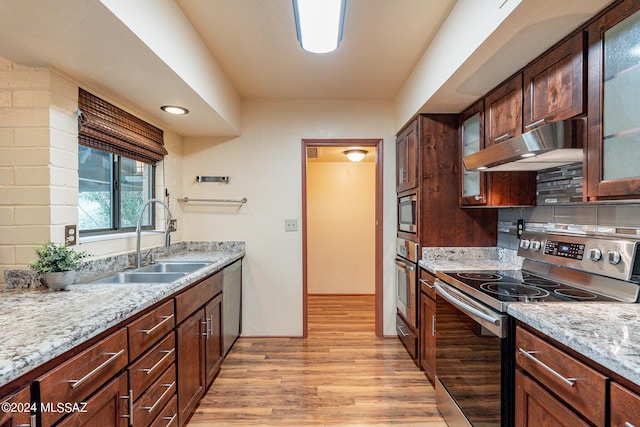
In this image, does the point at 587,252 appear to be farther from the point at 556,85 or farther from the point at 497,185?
the point at 556,85

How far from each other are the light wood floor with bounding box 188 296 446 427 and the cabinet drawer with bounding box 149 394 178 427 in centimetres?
31

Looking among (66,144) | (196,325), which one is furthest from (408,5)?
(196,325)

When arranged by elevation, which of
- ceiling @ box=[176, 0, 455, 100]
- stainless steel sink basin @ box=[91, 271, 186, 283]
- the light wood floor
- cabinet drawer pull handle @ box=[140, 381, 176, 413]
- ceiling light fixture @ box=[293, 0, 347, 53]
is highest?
ceiling @ box=[176, 0, 455, 100]

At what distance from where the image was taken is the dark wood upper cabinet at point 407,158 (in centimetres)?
257

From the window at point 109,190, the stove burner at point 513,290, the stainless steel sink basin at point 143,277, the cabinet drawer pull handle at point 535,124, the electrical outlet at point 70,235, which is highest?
the cabinet drawer pull handle at point 535,124

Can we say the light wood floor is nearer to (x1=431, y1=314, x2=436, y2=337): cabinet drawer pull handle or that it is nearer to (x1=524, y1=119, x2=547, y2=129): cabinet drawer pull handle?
(x1=431, y1=314, x2=436, y2=337): cabinet drawer pull handle

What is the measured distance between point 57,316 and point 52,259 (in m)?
0.46

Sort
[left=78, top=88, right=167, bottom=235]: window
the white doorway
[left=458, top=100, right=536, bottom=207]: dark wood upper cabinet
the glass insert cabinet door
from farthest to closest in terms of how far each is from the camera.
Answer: the white doorway → [left=458, top=100, right=536, bottom=207]: dark wood upper cabinet → [left=78, top=88, right=167, bottom=235]: window → the glass insert cabinet door

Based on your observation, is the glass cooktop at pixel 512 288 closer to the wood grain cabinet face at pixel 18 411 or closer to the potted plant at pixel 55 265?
the wood grain cabinet face at pixel 18 411

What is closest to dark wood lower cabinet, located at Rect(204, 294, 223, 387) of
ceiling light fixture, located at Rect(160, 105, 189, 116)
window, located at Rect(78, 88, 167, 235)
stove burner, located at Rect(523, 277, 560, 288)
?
window, located at Rect(78, 88, 167, 235)

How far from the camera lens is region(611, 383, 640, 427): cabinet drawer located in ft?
2.57

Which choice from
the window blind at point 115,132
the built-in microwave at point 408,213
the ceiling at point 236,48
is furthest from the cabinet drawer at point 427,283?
the window blind at point 115,132

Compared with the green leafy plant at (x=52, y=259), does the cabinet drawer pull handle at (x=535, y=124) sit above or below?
above

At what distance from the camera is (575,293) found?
1.46 metres
